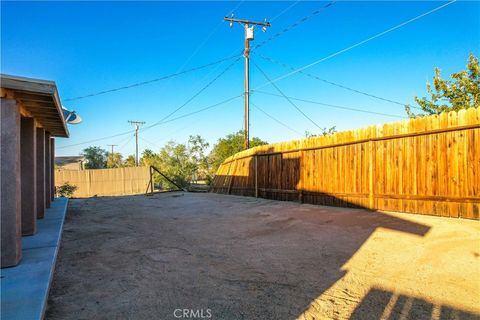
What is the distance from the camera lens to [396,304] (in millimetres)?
2748

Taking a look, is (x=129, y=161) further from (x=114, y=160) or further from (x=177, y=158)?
(x=177, y=158)

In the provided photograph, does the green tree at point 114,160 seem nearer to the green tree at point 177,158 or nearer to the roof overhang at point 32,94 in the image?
the green tree at point 177,158

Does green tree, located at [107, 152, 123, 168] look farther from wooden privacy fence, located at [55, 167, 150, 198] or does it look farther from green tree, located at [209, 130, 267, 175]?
wooden privacy fence, located at [55, 167, 150, 198]

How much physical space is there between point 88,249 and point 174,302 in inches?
88.8

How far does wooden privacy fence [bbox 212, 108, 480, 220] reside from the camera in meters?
5.24

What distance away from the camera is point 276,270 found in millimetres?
3635

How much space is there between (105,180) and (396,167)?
77.4 feet

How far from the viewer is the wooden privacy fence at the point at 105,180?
24.2m

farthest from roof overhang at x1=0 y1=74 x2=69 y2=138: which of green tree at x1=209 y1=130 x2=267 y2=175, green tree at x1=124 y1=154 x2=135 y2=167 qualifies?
green tree at x1=124 y1=154 x2=135 y2=167

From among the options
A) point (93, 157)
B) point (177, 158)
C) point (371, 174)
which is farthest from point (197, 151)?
point (371, 174)

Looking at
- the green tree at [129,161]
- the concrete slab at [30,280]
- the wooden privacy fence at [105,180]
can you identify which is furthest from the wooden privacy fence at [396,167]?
the green tree at [129,161]

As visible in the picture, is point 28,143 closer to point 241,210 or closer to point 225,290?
point 225,290

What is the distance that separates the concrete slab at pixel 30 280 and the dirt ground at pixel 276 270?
7.0 inches

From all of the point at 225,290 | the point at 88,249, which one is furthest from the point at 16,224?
the point at 225,290
